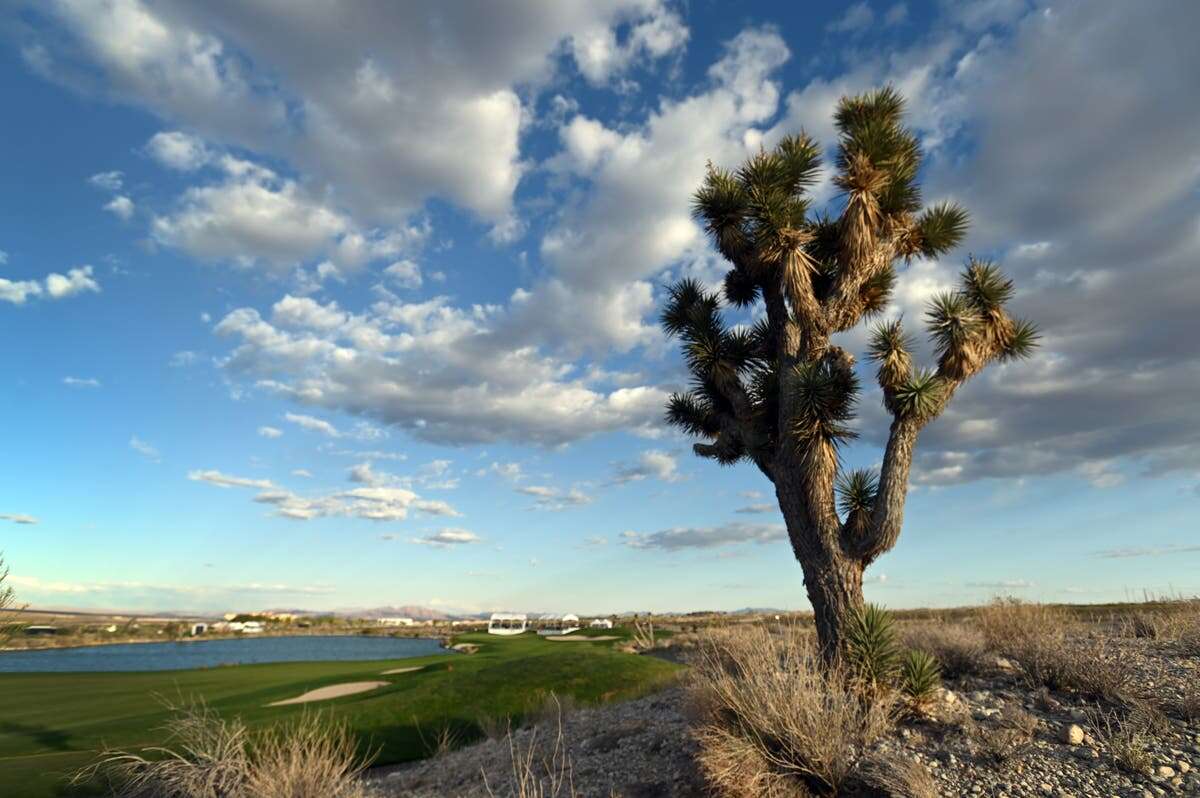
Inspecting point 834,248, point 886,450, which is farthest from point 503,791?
point 834,248

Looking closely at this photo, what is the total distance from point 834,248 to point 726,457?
424 centimetres

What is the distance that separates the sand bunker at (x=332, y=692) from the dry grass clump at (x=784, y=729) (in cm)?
1682

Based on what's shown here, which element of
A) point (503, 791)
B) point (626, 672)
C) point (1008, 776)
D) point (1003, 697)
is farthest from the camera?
point (626, 672)

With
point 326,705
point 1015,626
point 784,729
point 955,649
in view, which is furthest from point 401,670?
point 784,729

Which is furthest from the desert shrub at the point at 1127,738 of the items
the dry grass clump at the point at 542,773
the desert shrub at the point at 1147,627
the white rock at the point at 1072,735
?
the desert shrub at the point at 1147,627

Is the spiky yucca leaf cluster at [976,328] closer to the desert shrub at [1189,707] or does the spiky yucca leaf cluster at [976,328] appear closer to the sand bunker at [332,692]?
the desert shrub at [1189,707]

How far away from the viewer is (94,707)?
1998 centimetres

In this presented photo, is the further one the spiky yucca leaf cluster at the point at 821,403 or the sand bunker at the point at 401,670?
the sand bunker at the point at 401,670

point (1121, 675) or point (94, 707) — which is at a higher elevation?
point (1121, 675)

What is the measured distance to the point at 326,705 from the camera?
60.4ft

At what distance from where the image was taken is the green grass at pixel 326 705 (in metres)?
13.6

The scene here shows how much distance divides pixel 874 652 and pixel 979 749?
168cm

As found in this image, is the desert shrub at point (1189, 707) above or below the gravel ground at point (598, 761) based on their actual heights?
above

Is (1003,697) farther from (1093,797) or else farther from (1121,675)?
(1093,797)
